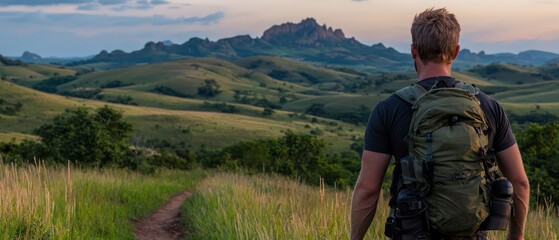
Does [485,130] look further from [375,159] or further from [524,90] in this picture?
[524,90]

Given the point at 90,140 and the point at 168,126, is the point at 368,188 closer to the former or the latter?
the point at 90,140

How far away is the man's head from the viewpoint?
3.19 meters

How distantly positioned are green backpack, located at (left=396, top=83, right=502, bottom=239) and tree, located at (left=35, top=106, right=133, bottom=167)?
19.0 metres

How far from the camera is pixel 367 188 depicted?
3467 millimetres

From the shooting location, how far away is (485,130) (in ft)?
10.5

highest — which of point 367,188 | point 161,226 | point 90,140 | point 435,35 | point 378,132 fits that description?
point 435,35

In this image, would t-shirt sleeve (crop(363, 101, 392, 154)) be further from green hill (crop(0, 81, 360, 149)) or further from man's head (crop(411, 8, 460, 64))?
green hill (crop(0, 81, 360, 149))

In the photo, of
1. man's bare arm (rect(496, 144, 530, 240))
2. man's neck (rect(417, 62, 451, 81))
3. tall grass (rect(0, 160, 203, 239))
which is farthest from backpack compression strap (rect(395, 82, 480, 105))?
tall grass (rect(0, 160, 203, 239))

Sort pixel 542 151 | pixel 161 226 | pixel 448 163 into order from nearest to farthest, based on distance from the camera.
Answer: pixel 448 163
pixel 161 226
pixel 542 151

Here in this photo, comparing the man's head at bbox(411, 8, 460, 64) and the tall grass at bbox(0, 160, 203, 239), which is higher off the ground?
the man's head at bbox(411, 8, 460, 64)

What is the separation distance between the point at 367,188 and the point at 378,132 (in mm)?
390

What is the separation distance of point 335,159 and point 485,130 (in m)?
36.0

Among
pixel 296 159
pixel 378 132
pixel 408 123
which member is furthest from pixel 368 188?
pixel 296 159

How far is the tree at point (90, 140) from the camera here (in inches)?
859
